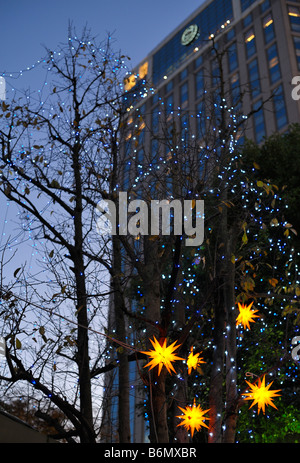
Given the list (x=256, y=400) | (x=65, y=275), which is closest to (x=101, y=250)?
(x=65, y=275)

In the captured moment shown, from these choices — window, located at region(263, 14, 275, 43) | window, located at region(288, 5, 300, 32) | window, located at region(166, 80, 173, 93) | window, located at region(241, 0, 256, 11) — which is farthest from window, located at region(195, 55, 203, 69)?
window, located at region(288, 5, 300, 32)

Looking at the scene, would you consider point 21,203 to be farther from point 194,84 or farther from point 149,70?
point 149,70

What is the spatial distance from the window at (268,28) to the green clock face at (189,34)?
9.43m

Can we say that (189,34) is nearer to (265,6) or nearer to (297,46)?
(265,6)

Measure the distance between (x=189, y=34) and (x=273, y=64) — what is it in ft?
50.5

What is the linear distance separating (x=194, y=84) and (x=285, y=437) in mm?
44832

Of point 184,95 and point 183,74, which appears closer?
point 184,95

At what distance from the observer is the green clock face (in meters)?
49.8

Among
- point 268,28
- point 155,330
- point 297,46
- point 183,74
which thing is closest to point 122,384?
point 155,330

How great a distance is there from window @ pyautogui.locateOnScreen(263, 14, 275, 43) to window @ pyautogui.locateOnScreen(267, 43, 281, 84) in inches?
49.8

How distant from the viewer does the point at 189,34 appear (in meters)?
50.9

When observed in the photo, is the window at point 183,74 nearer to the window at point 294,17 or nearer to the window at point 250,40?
the window at point 250,40

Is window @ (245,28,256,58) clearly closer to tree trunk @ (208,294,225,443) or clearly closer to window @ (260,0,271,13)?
window @ (260,0,271,13)

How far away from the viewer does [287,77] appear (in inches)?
1478
